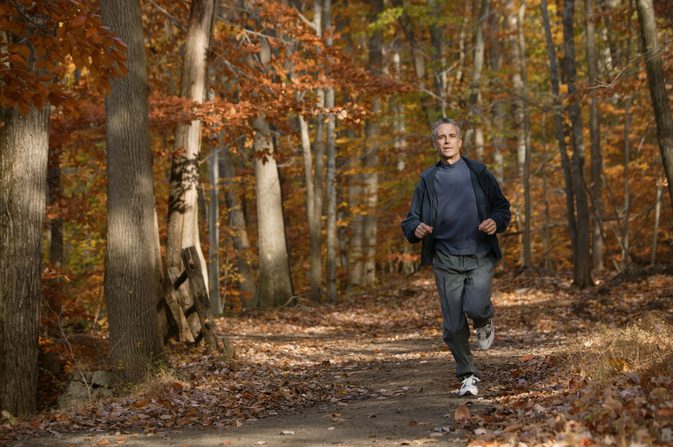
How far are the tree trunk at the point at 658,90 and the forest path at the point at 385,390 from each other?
9.64ft

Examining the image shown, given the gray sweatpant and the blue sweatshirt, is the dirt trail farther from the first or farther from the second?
the blue sweatshirt

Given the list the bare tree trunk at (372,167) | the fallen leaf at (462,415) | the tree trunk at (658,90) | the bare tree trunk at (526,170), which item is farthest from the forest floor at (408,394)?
the bare tree trunk at (372,167)

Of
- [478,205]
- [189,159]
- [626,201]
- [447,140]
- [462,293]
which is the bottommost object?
[462,293]

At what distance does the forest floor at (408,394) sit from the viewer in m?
4.74

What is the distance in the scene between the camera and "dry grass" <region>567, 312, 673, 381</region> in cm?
581

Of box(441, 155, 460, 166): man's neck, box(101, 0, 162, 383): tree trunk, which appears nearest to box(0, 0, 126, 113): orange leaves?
box(101, 0, 162, 383): tree trunk

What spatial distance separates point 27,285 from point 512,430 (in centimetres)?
577

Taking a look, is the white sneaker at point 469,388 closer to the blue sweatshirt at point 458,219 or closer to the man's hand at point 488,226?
the blue sweatshirt at point 458,219

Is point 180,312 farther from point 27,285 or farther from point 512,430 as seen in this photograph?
point 512,430

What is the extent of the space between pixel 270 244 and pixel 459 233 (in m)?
12.7

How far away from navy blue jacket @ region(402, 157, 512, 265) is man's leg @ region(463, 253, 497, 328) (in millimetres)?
133

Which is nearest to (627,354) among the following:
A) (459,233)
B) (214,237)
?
(459,233)

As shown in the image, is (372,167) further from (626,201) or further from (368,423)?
(368,423)

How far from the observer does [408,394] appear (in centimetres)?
720
